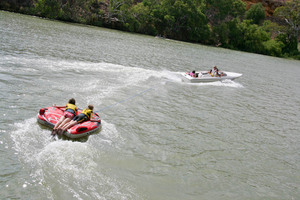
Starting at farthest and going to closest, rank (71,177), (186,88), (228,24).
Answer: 1. (228,24)
2. (186,88)
3. (71,177)

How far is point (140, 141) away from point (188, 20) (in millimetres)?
54106

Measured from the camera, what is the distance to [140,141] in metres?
9.19

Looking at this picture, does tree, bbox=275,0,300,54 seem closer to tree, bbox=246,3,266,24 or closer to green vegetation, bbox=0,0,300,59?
green vegetation, bbox=0,0,300,59

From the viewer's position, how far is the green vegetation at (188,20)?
5112cm

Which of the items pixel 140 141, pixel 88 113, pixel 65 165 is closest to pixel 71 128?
pixel 88 113

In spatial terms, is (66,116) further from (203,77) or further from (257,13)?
(257,13)

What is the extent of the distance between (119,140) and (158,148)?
1415 mm

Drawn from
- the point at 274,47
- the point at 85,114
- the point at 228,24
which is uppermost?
the point at 228,24

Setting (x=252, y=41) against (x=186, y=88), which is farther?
(x=252, y=41)

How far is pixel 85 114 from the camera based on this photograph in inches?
353

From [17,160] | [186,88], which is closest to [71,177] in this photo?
[17,160]

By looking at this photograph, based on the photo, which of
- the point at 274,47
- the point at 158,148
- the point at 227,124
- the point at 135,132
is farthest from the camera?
the point at 274,47

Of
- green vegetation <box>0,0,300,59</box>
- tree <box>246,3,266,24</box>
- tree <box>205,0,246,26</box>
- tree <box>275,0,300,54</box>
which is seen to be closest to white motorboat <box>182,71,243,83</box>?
green vegetation <box>0,0,300,59</box>

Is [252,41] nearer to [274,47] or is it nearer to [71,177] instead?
[274,47]
